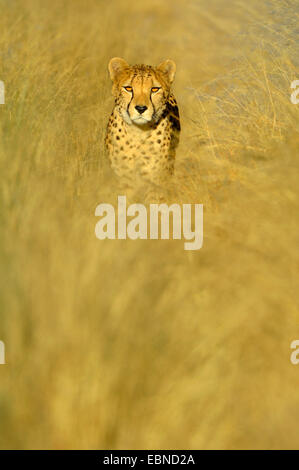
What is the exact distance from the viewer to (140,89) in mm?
3373

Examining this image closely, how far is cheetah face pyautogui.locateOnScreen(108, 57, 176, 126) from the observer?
3340 mm

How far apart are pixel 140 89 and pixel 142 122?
154mm

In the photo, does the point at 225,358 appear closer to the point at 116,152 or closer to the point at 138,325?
the point at 138,325

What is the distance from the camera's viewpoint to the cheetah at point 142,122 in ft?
11.0

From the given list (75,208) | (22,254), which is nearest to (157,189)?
(75,208)

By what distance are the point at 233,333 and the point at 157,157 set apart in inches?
65.6

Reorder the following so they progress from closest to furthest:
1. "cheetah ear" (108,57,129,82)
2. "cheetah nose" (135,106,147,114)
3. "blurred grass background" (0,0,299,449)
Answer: "blurred grass background" (0,0,299,449) < "cheetah nose" (135,106,147,114) < "cheetah ear" (108,57,129,82)

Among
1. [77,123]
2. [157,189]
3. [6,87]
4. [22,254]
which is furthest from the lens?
[77,123]

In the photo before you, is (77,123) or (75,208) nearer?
(75,208)

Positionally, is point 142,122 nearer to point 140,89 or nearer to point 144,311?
point 140,89

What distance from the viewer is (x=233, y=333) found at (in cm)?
197

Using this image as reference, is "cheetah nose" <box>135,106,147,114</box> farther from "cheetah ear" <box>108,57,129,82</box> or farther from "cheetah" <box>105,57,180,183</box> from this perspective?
"cheetah ear" <box>108,57,129,82</box>

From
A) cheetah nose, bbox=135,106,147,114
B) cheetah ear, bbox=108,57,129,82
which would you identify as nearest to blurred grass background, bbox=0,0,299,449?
cheetah nose, bbox=135,106,147,114
